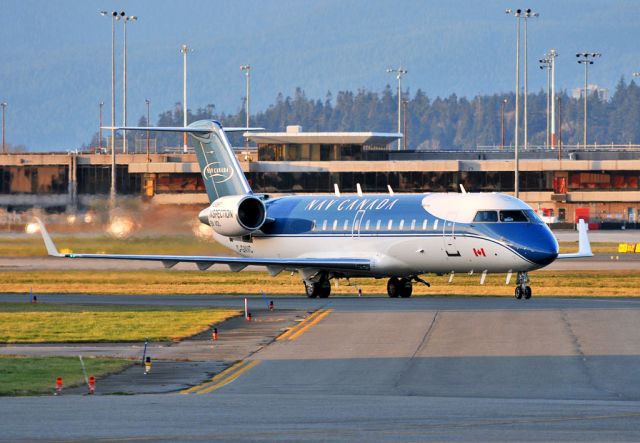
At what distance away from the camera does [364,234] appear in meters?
52.2

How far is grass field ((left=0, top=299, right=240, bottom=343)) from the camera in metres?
37.7

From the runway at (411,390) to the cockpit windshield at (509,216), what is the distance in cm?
478

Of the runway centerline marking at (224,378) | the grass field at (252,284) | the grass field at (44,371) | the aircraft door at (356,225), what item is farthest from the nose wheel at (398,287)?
the grass field at (44,371)

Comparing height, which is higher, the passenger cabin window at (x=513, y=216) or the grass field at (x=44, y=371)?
the passenger cabin window at (x=513, y=216)

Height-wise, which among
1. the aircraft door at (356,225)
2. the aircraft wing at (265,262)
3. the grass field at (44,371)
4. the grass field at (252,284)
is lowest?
the grass field at (252,284)

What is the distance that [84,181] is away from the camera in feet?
481

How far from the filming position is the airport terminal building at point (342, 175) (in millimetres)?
142750

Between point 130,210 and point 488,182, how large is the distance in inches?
3360

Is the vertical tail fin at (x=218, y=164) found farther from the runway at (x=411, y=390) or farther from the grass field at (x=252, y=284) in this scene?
the runway at (x=411, y=390)

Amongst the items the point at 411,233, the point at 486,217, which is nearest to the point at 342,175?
the point at 411,233

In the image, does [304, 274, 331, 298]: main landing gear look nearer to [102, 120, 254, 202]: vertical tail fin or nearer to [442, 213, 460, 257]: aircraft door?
[442, 213, 460, 257]: aircraft door

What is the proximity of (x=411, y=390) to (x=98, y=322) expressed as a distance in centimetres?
1711

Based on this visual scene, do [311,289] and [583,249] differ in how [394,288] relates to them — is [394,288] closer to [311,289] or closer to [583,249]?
[311,289]

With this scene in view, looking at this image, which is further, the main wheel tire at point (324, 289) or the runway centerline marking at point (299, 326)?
the main wheel tire at point (324, 289)
